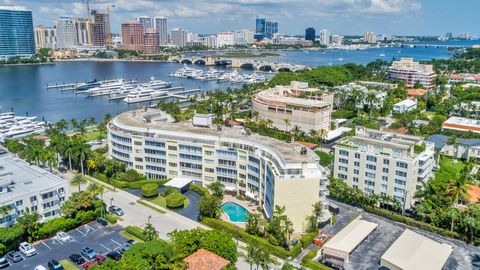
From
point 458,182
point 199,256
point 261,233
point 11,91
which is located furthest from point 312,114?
point 11,91

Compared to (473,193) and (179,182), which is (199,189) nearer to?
(179,182)

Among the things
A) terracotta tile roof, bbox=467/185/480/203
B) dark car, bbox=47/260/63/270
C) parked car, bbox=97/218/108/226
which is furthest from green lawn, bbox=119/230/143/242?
terracotta tile roof, bbox=467/185/480/203

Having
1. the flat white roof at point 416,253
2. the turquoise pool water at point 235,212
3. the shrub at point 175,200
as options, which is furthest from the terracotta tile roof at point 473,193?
the shrub at point 175,200

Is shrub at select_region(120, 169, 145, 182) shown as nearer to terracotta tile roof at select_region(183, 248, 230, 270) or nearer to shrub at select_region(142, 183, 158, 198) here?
shrub at select_region(142, 183, 158, 198)

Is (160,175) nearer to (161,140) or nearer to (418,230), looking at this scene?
(161,140)

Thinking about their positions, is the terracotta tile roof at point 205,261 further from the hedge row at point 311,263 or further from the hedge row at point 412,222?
the hedge row at point 412,222
